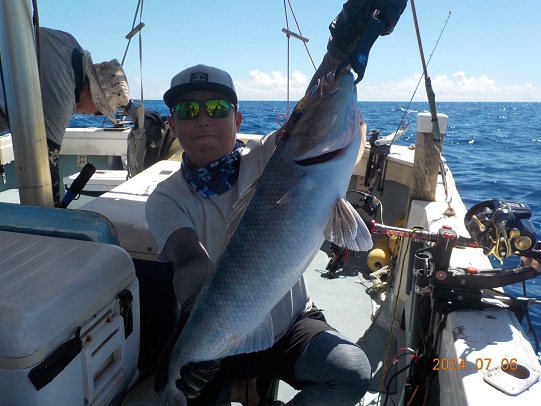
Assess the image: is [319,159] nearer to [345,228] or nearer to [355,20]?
[345,228]

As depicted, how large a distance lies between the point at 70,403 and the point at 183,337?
1.63ft

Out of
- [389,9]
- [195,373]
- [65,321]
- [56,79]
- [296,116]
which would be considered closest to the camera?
[65,321]

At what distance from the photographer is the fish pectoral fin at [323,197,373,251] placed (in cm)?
183

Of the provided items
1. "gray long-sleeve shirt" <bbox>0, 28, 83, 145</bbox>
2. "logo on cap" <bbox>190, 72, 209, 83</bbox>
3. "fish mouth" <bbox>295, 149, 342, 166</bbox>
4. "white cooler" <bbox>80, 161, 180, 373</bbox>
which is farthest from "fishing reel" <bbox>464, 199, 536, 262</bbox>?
"gray long-sleeve shirt" <bbox>0, 28, 83, 145</bbox>

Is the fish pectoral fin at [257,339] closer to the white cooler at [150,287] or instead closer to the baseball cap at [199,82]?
the white cooler at [150,287]

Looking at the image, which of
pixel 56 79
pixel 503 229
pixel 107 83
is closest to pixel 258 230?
pixel 503 229

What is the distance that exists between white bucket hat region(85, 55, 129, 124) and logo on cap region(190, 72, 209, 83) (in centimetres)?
154

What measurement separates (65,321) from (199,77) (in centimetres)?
149

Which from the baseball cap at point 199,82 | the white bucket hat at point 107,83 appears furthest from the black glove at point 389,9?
the white bucket hat at point 107,83

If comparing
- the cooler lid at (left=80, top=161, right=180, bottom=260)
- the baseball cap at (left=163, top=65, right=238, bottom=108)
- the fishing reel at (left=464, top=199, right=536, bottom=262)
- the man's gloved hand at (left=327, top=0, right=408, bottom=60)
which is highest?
the man's gloved hand at (left=327, top=0, right=408, bottom=60)

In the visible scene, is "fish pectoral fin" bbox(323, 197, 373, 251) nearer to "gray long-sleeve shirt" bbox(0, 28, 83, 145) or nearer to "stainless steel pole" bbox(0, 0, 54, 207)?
"stainless steel pole" bbox(0, 0, 54, 207)

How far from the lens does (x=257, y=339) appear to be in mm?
1979

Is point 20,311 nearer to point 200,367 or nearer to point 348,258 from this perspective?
point 200,367

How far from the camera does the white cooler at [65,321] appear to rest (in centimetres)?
156
